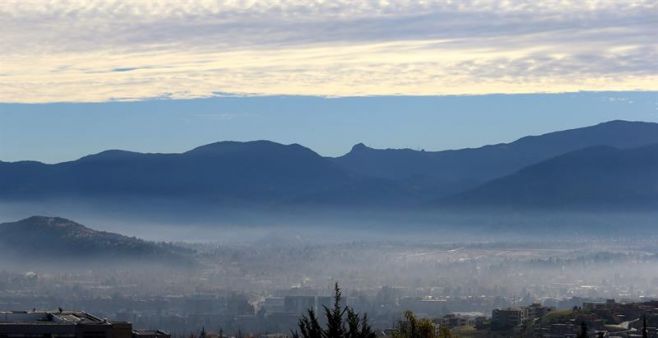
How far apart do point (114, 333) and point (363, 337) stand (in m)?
36.5

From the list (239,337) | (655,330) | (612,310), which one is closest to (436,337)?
(655,330)

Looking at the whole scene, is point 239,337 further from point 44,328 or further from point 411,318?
point 411,318

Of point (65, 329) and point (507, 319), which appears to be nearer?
point (65, 329)

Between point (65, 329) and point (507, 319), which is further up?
point (507, 319)

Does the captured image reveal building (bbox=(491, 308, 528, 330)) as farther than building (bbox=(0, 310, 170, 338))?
Yes

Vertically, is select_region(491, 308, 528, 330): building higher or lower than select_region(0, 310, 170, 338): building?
higher

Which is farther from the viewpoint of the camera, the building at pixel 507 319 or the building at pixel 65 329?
the building at pixel 507 319

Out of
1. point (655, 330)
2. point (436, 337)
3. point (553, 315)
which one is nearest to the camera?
point (436, 337)

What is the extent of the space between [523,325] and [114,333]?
7456 cm

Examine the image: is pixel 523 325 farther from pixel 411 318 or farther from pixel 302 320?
pixel 302 320

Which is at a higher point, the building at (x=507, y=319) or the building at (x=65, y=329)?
the building at (x=507, y=319)

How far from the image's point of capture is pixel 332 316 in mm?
47344

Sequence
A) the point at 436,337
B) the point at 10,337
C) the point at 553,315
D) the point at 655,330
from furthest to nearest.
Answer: the point at 553,315
the point at 655,330
the point at 10,337
the point at 436,337

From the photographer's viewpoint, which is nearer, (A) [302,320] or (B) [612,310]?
(A) [302,320]
